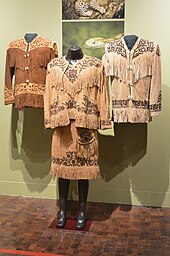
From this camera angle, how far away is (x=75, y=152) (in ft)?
10.5

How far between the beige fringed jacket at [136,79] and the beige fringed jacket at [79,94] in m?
0.18

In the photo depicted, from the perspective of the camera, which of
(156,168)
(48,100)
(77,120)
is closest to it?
(77,120)

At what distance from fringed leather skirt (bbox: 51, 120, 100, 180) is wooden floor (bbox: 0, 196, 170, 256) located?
18.9 inches

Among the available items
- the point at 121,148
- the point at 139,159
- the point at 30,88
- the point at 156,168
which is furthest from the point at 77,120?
the point at 156,168

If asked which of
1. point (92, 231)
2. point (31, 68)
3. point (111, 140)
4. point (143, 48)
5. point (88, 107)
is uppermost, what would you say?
point (143, 48)

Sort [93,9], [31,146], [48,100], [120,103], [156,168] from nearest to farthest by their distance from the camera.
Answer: [48,100]
[120,103]
[93,9]
[156,168]
[31,146]

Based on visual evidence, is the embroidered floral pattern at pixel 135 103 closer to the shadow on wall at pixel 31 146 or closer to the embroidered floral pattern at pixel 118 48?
the embroidered floral pattern at pixel 118 48

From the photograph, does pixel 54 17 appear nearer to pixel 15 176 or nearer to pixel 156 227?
pixel 15 176

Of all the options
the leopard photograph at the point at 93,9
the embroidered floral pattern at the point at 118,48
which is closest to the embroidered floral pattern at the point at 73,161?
the embroidered floral pattern at the point at 118,48

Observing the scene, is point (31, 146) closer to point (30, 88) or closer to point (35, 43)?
point (30, 88)

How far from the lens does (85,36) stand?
374 centimetres

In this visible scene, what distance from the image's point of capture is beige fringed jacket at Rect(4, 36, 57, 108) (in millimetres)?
3508

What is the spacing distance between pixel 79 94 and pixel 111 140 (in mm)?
861

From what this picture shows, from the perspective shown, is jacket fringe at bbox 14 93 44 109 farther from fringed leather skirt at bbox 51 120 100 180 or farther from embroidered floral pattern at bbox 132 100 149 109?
embroidered floral pattern at bbox 132 100 149 109
